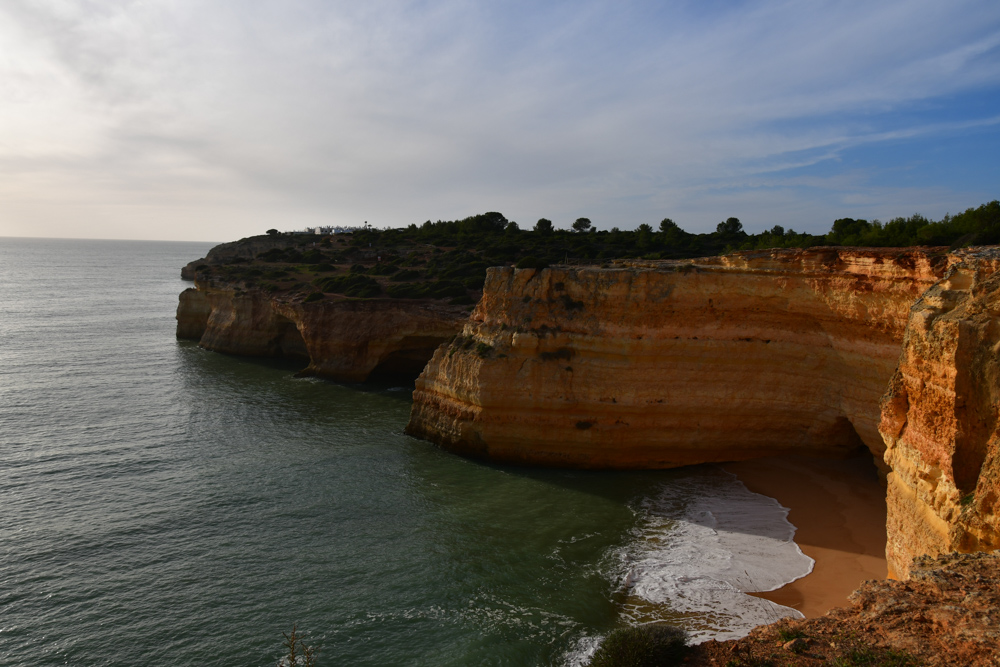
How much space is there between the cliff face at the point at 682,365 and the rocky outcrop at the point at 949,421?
243 inches

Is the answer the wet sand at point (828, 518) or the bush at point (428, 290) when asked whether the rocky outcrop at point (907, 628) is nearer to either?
the wet sand at point (828, 518)

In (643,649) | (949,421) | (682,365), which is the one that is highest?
(949,421)

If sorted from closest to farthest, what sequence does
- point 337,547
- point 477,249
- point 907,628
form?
1. point 907,628
2. point 337,547
3. point 477,249

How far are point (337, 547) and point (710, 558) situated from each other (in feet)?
29.5

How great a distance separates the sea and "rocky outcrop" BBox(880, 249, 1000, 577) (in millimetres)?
3709

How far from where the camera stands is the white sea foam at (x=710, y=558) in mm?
11000

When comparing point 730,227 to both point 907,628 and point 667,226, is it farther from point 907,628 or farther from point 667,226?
point 907,628

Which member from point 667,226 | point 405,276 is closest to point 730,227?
point 667,226

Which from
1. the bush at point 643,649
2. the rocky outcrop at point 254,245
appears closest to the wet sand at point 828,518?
the bush at point 643,649

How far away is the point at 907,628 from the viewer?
627cm

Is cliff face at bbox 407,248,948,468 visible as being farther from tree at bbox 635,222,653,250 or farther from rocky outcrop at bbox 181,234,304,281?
rocky outcrop at bbox 181,234,304,281

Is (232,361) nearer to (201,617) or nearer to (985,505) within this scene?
(201,617)

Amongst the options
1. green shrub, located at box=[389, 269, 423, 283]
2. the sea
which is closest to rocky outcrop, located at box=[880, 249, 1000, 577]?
the sea

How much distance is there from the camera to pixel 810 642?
6.73 m
